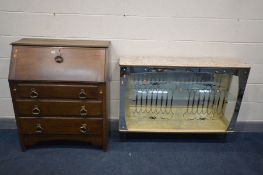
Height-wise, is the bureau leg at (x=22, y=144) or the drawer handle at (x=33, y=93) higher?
the drawer handle at (x=33, y=93)

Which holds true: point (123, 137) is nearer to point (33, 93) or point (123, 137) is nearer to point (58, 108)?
point (58, 108)

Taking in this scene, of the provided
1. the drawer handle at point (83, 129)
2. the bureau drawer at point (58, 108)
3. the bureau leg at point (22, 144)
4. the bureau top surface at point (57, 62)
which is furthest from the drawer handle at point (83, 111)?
the bureau leg at point (22, 144)

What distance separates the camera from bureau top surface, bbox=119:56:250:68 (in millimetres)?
→ 1806

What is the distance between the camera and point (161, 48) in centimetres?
208

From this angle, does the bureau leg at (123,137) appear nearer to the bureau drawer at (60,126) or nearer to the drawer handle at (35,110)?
the bureau drawer at (60,126)

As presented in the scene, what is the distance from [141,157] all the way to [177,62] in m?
0.89

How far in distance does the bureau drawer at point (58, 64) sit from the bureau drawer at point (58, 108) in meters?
0.20

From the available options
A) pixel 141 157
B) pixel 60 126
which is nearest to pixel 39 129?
pixel 60 126

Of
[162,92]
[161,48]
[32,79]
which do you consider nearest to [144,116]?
[162,92]

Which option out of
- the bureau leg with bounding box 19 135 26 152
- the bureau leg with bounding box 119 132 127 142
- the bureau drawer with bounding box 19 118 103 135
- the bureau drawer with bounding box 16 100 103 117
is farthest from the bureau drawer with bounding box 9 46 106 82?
the bureau leg with bounding box 119 132 127 142

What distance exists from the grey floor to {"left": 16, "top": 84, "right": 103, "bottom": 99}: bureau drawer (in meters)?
0.56

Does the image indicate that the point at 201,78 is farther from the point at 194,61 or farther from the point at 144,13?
the point at 144,13

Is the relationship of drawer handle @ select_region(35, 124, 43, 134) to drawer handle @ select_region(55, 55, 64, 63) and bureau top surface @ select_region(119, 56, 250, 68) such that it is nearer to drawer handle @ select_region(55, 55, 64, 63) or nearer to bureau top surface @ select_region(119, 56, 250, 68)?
drawer handle @ select_region(55, 55, 64, 63)

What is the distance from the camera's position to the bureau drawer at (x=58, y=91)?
172cm
